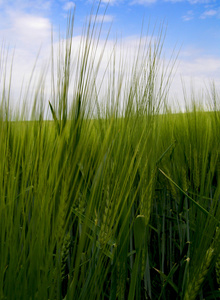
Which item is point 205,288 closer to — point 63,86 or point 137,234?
point 137,234

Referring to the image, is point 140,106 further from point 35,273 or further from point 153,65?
point 35,273

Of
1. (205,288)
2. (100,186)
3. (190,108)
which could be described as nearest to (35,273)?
(100,186)

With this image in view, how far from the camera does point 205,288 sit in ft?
2.72

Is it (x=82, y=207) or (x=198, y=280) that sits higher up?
(x=82, y=207)

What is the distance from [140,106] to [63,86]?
235 millimetres

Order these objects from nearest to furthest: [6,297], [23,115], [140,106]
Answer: [6,297] → [140,106] → [23,115]

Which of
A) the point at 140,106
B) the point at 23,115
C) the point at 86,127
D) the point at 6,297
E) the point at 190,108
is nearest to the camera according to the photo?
the point at 6,297

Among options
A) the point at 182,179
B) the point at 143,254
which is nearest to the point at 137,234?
the point at 143,254

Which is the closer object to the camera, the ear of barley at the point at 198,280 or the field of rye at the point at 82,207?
the field of rye at the point at 82,207

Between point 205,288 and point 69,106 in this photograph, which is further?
point 205,288

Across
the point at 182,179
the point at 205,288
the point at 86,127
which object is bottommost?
the point at 205,288

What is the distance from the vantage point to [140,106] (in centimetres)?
63

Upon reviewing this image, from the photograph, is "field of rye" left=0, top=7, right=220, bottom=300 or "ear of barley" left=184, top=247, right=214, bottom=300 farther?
"ear of barley" left=184, top=247, right=214, bottom=300

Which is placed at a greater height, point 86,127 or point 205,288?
point 86,127
